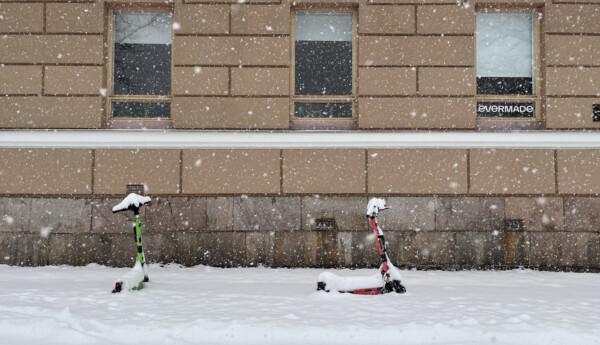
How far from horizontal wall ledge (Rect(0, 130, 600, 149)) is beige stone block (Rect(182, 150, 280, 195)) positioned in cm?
16

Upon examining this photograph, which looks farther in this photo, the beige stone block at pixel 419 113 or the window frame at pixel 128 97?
the window frame at pixel 128 97

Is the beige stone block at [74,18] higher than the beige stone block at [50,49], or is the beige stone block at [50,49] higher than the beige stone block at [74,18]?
the beige stone block at [74,18]

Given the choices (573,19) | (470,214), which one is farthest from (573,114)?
(470,214)

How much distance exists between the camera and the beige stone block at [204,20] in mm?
7891

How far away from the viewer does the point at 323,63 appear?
8219mm

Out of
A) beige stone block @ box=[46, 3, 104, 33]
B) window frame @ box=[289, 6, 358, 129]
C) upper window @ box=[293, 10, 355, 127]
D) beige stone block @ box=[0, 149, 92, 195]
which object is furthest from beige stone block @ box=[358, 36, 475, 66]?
beige stone block @ box=[0, 149, 92, 195]

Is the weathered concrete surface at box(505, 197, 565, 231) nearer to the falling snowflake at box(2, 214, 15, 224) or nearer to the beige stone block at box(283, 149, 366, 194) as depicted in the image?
the beige stone block at box(283, 149, 366, 194)

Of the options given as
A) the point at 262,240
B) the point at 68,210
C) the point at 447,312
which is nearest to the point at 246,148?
the point at 262,240

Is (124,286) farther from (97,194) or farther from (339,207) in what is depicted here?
(339,207)

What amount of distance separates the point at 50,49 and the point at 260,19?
3.91m

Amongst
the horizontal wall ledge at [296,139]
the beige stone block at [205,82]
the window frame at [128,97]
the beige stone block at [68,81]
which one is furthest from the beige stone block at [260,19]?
the beige stone block at [68,81]

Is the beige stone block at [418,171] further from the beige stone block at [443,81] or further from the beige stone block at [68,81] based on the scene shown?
the beige stone block at [68,81]

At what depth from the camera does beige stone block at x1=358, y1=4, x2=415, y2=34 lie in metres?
7.91

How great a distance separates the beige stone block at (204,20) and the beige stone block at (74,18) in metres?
1.51
